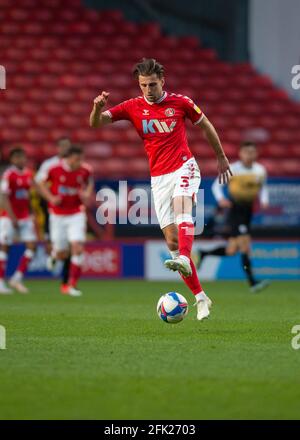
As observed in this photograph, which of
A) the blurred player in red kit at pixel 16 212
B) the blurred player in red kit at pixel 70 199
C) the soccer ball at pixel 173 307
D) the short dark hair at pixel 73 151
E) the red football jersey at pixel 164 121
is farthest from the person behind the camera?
the blurred player in red kit at pixel 16 212

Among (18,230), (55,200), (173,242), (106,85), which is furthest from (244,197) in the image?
(106,85)

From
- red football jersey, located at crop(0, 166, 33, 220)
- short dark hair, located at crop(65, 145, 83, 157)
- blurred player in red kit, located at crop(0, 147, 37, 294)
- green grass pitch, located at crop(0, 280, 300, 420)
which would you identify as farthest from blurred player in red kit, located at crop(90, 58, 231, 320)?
red football jersey, located at crop(0, 166, 33, 220)

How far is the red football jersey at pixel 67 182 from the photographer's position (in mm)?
14227

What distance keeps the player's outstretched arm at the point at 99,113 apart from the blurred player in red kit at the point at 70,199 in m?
5.33

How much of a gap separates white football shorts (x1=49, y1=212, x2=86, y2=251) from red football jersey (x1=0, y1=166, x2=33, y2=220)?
0.82 m

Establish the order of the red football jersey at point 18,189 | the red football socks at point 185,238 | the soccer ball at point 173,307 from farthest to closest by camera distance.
Result: the red football jersey at point 18,189
the red football socks at point 185,238
the soccer ball at point 173,307

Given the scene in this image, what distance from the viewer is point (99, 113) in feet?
27.8

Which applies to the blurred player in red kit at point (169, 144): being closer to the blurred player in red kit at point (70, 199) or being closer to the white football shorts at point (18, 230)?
the blurred player in red kit at point (70, 199)

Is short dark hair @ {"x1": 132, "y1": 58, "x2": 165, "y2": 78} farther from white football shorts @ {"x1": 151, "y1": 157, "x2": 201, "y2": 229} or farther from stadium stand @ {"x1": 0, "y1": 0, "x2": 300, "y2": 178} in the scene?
stadium stand @ {"x1": 0, "y1": 0, "x2": 300, "y2": 178}

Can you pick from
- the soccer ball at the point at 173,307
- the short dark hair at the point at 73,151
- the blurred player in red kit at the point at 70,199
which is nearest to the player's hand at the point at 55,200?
the blurred player in red kit at the point at 70,199

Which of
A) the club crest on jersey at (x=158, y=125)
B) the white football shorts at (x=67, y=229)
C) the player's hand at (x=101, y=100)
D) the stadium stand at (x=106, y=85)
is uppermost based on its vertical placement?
the stadium stand at (x=106, y=85)

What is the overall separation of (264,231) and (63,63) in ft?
23.5

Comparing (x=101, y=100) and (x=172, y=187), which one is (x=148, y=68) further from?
(x=172, y=187)
